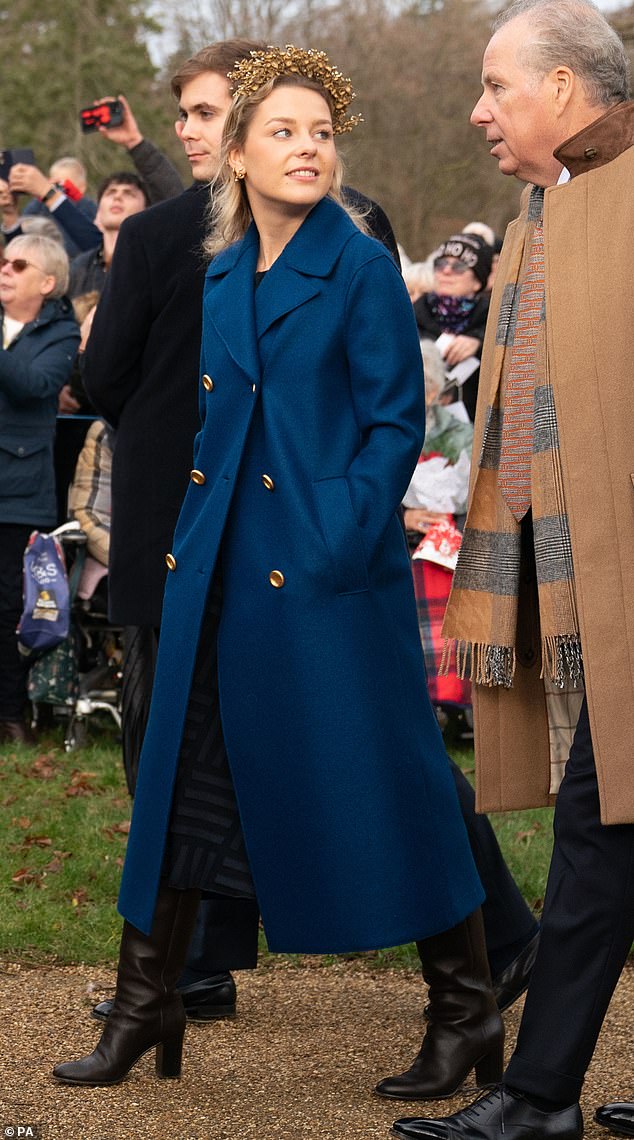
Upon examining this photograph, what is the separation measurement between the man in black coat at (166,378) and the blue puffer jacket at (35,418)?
9.70ft

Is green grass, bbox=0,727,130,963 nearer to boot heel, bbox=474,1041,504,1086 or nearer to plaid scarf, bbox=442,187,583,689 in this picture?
boot heel, bbox=474,1041,504,1086

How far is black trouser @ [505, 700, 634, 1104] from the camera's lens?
10.2 feet

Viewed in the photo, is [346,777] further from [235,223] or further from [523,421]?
[235,223]

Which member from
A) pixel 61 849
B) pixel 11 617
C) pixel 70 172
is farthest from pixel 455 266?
pixel 70 172

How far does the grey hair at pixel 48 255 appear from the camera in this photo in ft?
24.3

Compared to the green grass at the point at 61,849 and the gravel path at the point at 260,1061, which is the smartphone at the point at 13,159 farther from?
the gravel path at the point at 260,1061

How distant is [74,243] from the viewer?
992cm


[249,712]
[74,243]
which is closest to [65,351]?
[74,243]

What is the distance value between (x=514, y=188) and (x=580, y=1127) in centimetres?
2121

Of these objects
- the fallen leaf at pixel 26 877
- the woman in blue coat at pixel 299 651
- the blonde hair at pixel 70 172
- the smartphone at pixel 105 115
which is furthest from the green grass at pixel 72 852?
the blonde hair at pixel 70 172

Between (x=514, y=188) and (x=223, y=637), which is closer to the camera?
(x=223, y=637)

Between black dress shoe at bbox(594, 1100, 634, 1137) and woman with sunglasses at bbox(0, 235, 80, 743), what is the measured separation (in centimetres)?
457

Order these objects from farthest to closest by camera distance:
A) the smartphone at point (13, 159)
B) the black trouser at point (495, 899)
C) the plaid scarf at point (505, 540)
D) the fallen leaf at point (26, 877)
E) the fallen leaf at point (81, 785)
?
1. the smartphone at point (13, 159)
2. the fallen leaf at point (81, 785)
3. the fallen leaf at point (26, 877)
4. the black trouser at point (495, 899)
5. the plaid scarf at point (505, 540)

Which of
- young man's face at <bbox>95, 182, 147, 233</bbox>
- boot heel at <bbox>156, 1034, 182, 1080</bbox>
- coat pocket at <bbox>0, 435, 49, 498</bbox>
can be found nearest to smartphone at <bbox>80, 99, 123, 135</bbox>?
young man's face at <bbox>95, 182, 147, 233</bbox>
